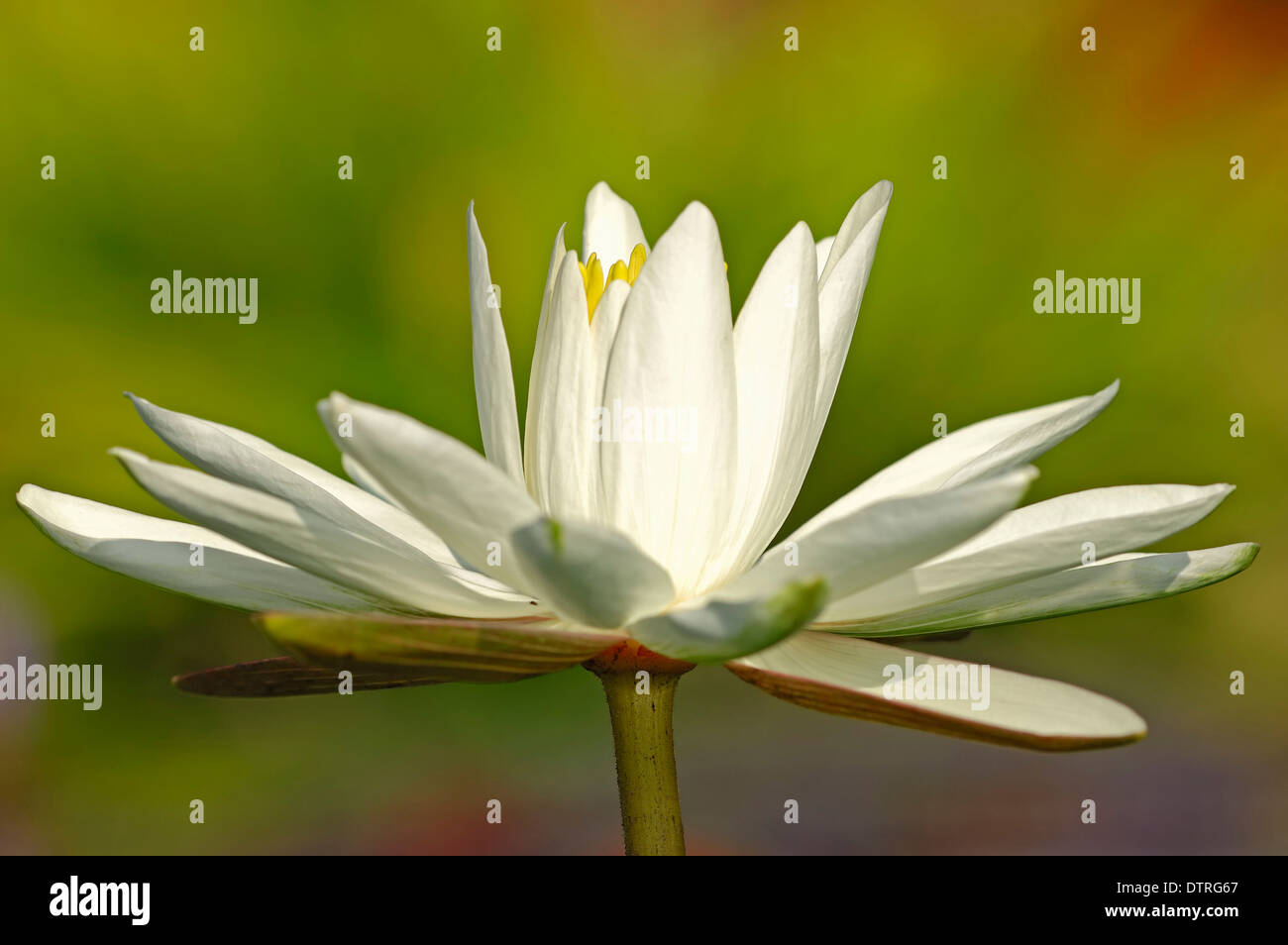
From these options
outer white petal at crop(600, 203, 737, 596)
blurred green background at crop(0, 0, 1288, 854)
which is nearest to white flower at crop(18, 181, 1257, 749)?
outer white petal at crop(600, 203, 737, 596)

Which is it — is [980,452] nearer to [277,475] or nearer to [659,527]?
[659,527]

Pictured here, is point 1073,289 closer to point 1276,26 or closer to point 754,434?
point 1276,26

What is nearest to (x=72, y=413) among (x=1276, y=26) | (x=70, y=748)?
(x=70, y=748)

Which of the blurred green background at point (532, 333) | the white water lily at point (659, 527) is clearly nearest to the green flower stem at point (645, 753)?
the white water lily at point (659, 527)

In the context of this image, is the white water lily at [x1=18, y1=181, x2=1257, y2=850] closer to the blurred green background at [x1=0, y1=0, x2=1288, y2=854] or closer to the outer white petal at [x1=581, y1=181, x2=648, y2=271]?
the outer white petal at [x1=581, y1=181, x2=648, y2=271]

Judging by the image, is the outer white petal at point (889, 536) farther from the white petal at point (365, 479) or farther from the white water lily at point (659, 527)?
the white petal at point (365, 479)

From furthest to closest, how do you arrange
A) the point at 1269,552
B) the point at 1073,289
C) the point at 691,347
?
1. the point at 1073,289
2. the point at 1269,552
3. the point at 691,347

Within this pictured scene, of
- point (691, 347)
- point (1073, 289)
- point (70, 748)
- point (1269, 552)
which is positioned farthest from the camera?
point (1073, 289)
